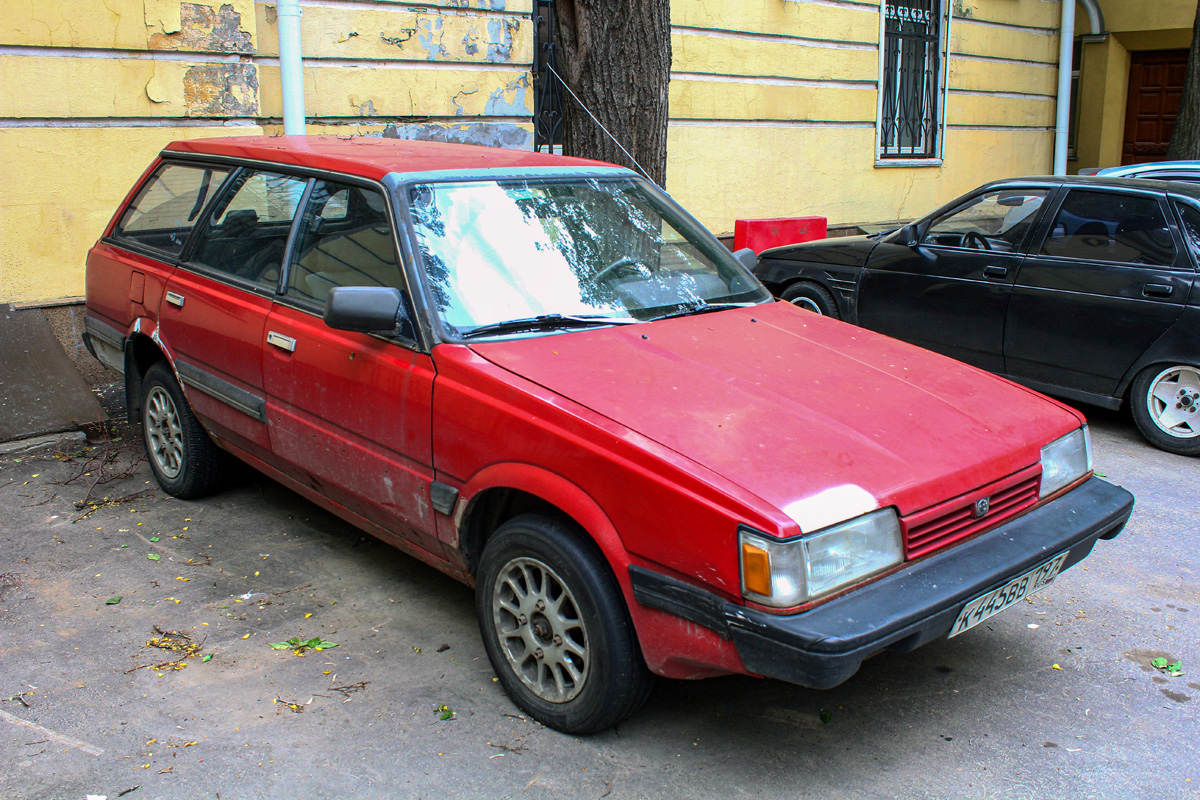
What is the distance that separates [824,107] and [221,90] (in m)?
7.68

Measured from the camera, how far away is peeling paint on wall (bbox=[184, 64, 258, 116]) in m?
7.48

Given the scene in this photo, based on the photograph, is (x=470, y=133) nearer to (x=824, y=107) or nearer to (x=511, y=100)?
(x=511, y=100)

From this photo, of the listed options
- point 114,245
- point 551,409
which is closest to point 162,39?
point 114,245

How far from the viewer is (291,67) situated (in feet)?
25.6

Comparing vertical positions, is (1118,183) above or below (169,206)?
above

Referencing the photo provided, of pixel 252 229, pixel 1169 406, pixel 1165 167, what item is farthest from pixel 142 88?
pixel 1165 167

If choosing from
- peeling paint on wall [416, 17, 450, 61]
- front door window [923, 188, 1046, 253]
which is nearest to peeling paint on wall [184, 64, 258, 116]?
peeling paint on wall [416, 17, 450, 61]

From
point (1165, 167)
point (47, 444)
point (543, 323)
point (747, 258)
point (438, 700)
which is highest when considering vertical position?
point (1165, 167)

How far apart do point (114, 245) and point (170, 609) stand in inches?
85.5

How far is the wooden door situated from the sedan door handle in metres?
16.9

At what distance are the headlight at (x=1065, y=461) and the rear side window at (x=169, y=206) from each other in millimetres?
3572

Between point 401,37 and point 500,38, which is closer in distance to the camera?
point 401,37

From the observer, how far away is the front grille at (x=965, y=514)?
9.21 ft

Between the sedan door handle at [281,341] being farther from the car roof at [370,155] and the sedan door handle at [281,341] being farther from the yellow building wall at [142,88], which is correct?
the yellow building wall at [142,88]
